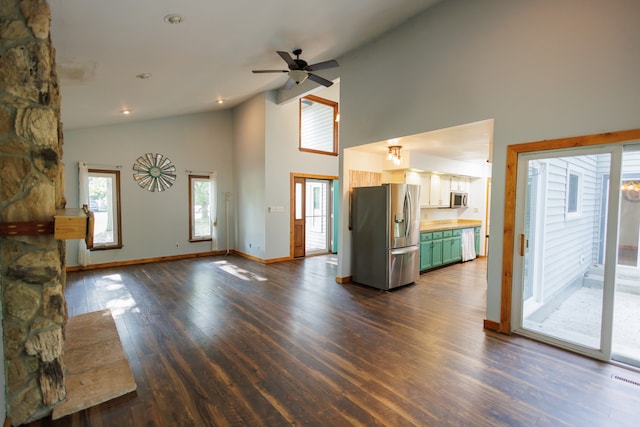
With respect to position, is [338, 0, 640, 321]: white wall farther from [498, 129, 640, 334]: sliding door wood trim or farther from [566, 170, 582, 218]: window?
[566, 170, 582, 218]: window

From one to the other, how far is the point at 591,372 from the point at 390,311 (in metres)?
1.94

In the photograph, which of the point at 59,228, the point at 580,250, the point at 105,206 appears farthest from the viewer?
the point at 105,206

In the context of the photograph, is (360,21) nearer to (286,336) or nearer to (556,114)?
(556,114)

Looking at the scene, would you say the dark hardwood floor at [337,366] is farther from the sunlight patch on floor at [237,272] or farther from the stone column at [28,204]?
the sunlight patch on floor at [237,272]

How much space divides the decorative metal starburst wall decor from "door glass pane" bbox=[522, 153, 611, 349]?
22.4 ft

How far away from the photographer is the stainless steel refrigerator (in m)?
4.75

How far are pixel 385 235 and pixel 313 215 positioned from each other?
3.35m

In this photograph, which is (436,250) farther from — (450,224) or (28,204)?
(28,204)

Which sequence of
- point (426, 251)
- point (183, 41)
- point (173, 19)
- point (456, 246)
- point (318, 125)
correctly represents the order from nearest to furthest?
point (173, 19) < point (183, 41) < point (426, 251) < point (456, 246) < point (318, 125)

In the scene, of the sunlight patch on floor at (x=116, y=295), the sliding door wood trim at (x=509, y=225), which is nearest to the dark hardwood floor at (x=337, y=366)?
the sunlight patch on floor at (x=116, y=295)

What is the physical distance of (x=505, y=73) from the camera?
3.16 m

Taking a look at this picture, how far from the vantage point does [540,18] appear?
2918mm

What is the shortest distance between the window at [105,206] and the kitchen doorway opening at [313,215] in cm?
373

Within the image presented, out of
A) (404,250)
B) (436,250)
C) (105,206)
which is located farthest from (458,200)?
(105,206)
